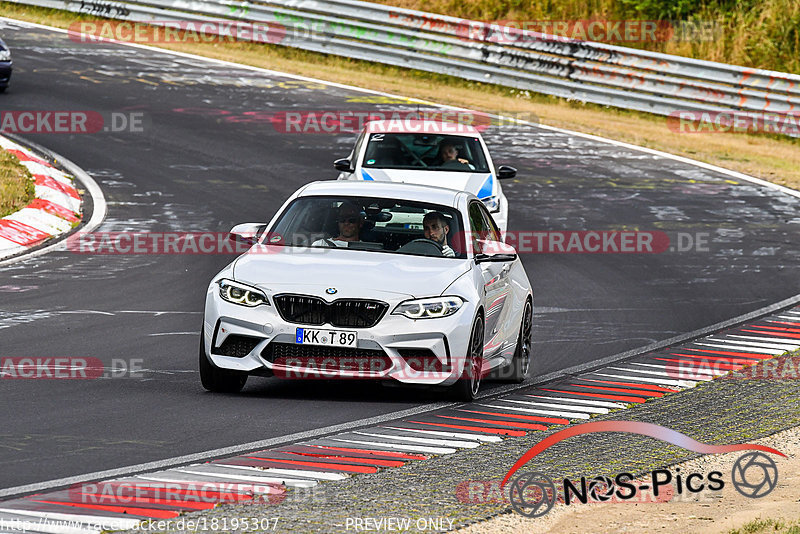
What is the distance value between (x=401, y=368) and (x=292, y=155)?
14.0 metres

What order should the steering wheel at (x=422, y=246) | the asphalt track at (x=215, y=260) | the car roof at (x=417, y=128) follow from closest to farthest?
1. the asphalt track at (x=215, y=260)
2. the steering wheel at (x=422, y=246)
3. the car roof at (x=417, y=128)

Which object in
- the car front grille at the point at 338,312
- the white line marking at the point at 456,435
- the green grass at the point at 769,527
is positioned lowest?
the white line marking at the point at 456,435

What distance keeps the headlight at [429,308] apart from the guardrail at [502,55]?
18.9 metres

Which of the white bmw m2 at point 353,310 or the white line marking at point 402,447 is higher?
the white bmw m2 at point 353,310

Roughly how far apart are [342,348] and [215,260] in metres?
6.99

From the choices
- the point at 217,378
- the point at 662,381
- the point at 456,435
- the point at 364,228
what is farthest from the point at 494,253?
the point at 217,378

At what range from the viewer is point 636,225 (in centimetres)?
1997

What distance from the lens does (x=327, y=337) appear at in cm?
985

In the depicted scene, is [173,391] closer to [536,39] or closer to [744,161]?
[744,161]

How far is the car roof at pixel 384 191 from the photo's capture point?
1129 cm

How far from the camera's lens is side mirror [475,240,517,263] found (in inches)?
429

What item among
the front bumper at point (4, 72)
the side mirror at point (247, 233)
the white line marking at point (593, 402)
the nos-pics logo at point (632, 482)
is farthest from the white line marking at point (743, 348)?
the front bumper at point (4, 72)

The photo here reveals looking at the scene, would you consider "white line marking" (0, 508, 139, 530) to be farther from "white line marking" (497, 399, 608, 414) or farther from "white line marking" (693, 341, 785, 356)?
"white line marking" (693, 341, 785, 356)

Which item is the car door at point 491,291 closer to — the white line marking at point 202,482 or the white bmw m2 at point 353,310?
the white bmw m2 at point 353,310
